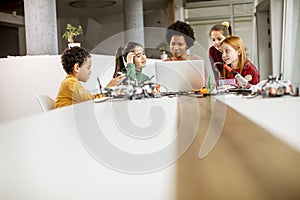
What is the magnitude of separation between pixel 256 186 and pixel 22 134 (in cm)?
24

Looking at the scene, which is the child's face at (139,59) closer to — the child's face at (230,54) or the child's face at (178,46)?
the child's face at (178,46)

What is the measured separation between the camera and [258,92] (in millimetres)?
711

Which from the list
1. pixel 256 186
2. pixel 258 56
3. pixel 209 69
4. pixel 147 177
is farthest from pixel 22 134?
pixel 258 56

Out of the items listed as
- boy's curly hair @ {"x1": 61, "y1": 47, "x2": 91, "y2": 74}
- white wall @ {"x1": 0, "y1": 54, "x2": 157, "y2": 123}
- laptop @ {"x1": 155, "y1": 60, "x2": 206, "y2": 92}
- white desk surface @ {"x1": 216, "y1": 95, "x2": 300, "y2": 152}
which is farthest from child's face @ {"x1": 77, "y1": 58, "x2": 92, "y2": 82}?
white desk surface @ {"x1": 216, "y1": 95, "x2": 300, "y2": 152}

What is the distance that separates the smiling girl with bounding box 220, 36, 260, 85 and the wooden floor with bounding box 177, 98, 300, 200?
1295 mm

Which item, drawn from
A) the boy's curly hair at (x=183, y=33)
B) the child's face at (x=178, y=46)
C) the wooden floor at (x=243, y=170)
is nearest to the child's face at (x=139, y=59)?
the child's face at (x=178, y=46)

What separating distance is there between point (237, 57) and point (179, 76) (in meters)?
0.29

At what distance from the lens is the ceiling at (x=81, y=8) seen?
10.1 m

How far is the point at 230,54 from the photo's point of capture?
1642 millimetres

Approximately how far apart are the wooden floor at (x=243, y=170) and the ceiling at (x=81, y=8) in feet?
32.8

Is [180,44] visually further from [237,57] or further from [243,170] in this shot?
[243,170]

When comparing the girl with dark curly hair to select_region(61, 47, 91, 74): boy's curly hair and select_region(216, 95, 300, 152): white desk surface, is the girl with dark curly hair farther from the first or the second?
select_region(216, 95, 300, 152): white desk surface

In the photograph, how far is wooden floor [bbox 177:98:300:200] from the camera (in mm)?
271

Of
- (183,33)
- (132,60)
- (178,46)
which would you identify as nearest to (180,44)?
(178,46)
